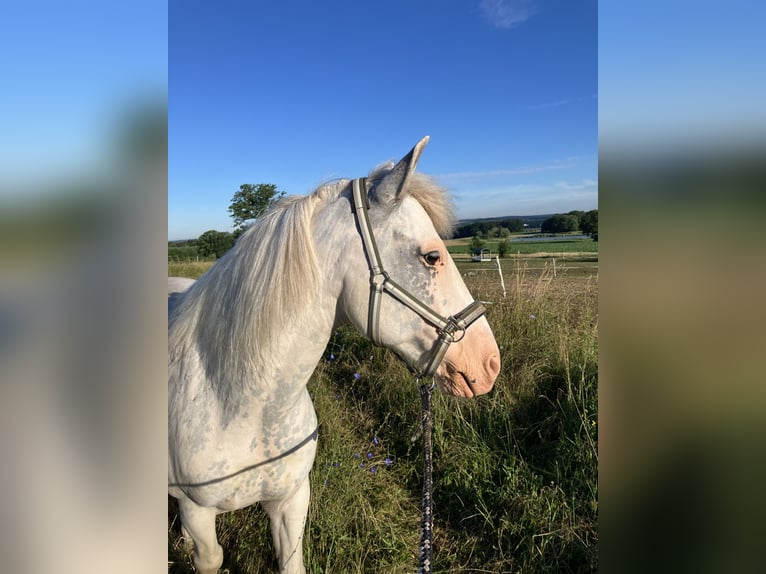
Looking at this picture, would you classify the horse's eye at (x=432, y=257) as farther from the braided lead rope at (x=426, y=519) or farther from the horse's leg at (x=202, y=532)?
the horse's leg at (x=202, y=532)

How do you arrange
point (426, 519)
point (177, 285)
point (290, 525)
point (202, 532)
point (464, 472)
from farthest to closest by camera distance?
point (177, 285)
point (464, 472)
point (290, 525)
point (202, 532)
point (426, 519)

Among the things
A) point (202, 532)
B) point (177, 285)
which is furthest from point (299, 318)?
point (177, 285)

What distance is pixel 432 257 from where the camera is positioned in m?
1.43

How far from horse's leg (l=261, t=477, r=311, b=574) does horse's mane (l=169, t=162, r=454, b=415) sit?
623mm

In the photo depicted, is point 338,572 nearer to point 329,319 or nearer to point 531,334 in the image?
point 329,319

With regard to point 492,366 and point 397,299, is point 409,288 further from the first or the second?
point 492,366

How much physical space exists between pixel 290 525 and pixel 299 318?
3.59 ft

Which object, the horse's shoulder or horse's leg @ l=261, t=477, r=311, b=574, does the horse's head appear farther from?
the horse's shoulder

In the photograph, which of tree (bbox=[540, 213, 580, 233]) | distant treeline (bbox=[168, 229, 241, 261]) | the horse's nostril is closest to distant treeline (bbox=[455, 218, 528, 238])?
tree (bbox=[540, 213, 580, 233])

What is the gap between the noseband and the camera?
1.37m

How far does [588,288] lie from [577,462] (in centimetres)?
306
